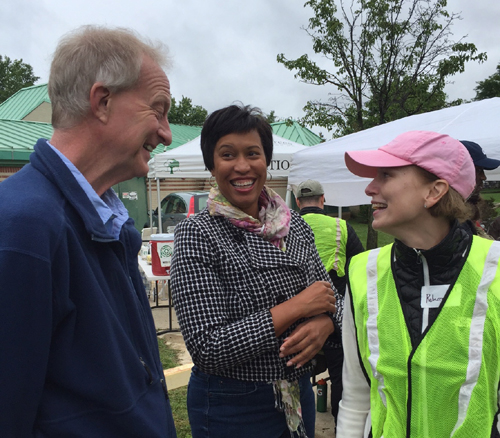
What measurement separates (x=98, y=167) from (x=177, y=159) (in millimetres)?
6634

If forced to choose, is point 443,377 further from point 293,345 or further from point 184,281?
point 184,281

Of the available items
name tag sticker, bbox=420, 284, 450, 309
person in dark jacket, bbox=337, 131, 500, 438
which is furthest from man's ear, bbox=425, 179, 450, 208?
name tag sticker, bbox=420, 284, 450, 309

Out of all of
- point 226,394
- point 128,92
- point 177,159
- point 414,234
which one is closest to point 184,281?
point 226,394

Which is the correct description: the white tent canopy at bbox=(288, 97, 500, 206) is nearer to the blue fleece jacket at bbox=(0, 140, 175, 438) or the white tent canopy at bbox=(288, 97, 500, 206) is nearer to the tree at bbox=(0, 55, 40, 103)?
the blue fleece jacket at bbox=(0, 140, 175, 438)

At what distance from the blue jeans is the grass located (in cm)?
204

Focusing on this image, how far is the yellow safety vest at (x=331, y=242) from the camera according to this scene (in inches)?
146

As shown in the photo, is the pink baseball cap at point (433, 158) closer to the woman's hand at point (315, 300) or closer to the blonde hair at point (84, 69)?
the woman's hand at point (315, 300)

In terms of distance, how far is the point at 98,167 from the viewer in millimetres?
1154

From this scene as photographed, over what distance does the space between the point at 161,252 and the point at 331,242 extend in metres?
2.28

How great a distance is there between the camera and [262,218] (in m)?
1.88

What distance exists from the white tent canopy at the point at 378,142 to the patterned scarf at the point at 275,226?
3010 mm

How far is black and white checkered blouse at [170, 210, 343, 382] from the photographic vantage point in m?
1.48

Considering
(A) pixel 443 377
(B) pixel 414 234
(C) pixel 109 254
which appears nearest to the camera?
(C) pixel 109 254

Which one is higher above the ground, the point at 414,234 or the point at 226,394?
the point at 414,234
